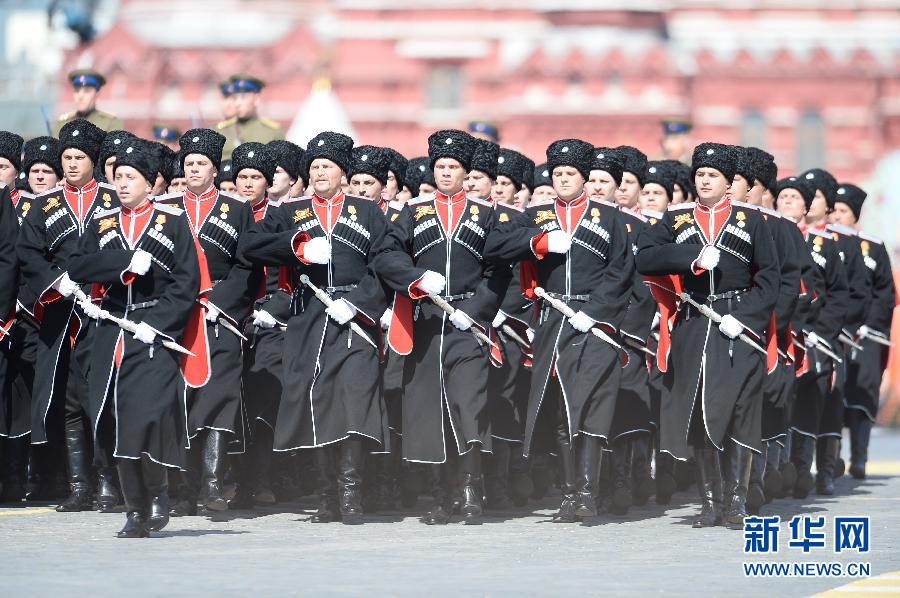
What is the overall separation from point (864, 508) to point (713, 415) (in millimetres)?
2172

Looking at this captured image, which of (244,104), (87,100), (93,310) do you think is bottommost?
(93,310)

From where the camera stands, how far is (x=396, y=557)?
36.9 ft

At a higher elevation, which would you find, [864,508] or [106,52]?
[106,52]

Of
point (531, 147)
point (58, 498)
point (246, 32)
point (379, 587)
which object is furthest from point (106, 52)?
point (379, 587)

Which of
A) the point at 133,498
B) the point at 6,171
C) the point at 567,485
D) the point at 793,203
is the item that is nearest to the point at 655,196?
the point at 793,203

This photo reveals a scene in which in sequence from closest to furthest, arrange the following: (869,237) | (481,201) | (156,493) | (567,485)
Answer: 1. (156,493)
2. (567,485)
3. (481,201)
4. (869,237)

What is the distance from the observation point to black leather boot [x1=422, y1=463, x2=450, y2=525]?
508 inches

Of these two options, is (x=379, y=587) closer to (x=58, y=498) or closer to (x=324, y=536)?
(x=324, y=536)

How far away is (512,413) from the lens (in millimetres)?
13734

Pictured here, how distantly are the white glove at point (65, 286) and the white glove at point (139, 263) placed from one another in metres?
0.91

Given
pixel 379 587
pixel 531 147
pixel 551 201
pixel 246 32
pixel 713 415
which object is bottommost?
pixel 379 587

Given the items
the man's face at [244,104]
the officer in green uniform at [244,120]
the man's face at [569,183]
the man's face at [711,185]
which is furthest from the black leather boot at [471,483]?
the man's face at [244,104]

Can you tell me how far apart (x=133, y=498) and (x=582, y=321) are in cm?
285

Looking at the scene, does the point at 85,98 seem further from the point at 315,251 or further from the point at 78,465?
the point at 315,251
